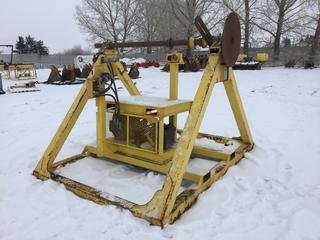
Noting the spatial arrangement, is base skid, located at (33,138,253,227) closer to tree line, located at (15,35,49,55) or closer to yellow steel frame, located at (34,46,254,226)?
yellow steel frame, located at (34,46,254,226)

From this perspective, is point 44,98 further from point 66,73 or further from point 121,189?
point 121,189

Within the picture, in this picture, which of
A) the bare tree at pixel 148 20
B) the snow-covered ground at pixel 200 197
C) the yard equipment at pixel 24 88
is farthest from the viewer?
the bare tree at pixel 148 20

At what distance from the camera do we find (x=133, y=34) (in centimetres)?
4162

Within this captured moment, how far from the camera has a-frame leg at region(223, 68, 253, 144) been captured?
3672mm

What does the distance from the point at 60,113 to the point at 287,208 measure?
553 cm

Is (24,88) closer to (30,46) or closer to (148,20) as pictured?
(148,20)

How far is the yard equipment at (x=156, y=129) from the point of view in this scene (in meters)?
2.77

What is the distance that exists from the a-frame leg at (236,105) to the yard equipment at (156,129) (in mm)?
13

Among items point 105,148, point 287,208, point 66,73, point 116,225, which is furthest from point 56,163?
point 66,73

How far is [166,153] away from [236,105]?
45.5 inches

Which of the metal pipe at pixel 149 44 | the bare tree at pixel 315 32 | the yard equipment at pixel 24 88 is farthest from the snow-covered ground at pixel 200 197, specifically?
the bare tree at pixel 315 32

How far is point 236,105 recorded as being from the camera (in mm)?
A: 3877

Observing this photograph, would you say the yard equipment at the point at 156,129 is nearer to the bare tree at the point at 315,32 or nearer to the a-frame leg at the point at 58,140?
the a-frame leg at the point at 58,140

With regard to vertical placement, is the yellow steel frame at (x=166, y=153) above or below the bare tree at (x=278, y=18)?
below
